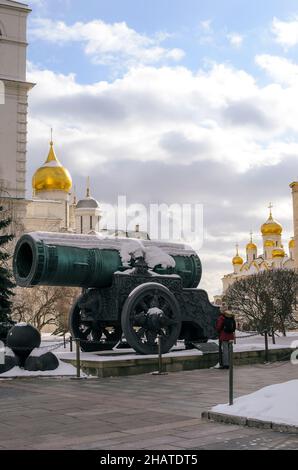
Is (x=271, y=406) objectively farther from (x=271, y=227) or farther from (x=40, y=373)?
(x=271, y=227)

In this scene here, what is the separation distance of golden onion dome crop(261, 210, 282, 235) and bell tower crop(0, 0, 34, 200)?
3828cm

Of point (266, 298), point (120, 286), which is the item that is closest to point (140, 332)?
point (120, 286)

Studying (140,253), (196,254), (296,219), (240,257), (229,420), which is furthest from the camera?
(240,257)

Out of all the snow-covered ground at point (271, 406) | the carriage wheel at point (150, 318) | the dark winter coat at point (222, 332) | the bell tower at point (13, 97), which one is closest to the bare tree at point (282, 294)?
the bell tower at point (13, 97)

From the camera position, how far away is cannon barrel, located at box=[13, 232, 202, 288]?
11.4m

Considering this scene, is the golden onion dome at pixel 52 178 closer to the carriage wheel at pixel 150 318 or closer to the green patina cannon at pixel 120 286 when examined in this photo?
the green patina cannon at pixel 120 286

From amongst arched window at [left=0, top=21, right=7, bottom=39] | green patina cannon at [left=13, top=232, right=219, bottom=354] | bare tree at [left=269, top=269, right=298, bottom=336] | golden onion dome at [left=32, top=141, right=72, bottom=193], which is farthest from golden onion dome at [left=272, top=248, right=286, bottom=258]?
green patina cannon at [left=13, top=232, right=219, bottom=354]

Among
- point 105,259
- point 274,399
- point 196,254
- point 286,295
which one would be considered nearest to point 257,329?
point 286,295

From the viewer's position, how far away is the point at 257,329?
30.4 meters

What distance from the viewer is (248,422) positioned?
6070mm

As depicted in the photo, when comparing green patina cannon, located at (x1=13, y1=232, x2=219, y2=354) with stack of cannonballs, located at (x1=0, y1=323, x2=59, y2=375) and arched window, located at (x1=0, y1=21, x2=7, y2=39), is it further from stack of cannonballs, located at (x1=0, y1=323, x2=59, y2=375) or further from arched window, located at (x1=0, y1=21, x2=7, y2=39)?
arched window, located at (x1=0, y1=21, x2=7, y2=39)

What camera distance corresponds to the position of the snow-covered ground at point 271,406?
5.97m

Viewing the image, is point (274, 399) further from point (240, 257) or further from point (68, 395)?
point (240, 257)

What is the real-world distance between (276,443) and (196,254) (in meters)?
8.58
